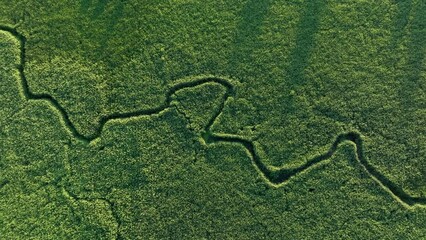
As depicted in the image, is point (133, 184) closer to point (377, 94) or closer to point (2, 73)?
point (2, 73)

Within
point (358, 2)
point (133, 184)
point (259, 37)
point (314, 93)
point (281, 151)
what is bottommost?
point (133, 184)

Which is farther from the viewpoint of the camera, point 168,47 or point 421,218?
point 168,47

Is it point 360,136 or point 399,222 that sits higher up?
point 360,136

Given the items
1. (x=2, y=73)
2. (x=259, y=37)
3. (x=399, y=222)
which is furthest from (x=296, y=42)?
(x=2, y=73)

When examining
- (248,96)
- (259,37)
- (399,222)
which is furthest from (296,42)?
(399,222)

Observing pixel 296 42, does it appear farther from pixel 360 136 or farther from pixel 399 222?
pixel 399 222

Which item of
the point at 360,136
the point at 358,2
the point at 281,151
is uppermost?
the point at 358,2
